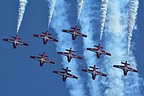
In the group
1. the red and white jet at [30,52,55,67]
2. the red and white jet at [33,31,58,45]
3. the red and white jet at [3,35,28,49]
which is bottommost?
the red and white jet at [30,52,55,67]

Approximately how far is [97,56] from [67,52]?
5.06m

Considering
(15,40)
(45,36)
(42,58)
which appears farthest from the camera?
(42,58)

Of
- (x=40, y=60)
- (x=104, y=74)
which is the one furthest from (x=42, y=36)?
(x=104, y=74)

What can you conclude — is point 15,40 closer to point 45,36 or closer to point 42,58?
point 45,36

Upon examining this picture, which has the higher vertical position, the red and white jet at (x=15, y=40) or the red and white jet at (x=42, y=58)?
the red and white jet at (x=15, y=40)

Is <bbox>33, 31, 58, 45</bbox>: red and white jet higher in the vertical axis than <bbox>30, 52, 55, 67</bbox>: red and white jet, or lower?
higher

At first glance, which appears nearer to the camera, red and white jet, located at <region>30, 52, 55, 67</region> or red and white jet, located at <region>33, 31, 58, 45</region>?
red and white jet, located at <region>33, 31, 58, 45</region>

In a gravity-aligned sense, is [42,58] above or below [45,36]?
below

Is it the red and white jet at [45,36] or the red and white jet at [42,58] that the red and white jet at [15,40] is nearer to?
the red and white jet at [45,36]

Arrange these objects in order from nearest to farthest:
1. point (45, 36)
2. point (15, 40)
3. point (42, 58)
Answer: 1. point (45, 36)
2. point (15, 40)
3. point (42, 58)

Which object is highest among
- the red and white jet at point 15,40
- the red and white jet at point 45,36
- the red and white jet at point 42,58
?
the red and white jet at point 45,36

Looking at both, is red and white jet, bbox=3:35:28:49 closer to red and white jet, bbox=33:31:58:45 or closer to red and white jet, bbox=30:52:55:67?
red and white jet, bbox=33:31:58:45

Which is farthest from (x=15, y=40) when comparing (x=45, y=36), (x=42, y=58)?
(x=42, y=58)

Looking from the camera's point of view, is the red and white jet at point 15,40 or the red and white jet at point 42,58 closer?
the red and white jet at point 15,40
